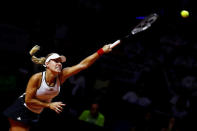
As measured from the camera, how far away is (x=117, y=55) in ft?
26.1

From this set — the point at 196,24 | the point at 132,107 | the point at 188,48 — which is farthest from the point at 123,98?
the point at 196,24

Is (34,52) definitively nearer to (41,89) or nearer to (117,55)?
A: (41,89)

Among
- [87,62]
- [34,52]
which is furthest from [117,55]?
[34,52]

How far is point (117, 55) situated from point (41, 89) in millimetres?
4408

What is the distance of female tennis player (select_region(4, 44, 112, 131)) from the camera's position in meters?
3.77

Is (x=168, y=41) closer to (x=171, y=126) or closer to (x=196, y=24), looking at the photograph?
(x=196, y=24)

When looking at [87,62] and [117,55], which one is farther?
[117,55]

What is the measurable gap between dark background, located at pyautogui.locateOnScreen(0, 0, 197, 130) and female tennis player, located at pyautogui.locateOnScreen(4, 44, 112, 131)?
3367 millimetres

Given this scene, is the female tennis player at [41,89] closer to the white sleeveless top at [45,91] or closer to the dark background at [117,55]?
the white sleeveless top at [45,91]

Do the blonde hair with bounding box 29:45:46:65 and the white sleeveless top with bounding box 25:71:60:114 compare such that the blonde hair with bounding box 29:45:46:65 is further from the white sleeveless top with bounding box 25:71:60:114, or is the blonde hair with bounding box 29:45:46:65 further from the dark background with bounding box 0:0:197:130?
the dark background with bounding box 0:0:197:130

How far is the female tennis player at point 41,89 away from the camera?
148 inches

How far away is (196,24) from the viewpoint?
8070mm

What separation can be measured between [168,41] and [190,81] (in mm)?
1270

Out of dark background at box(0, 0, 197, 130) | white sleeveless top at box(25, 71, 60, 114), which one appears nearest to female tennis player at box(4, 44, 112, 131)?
white sleeveless top at box(25, 71, 60, 114)
